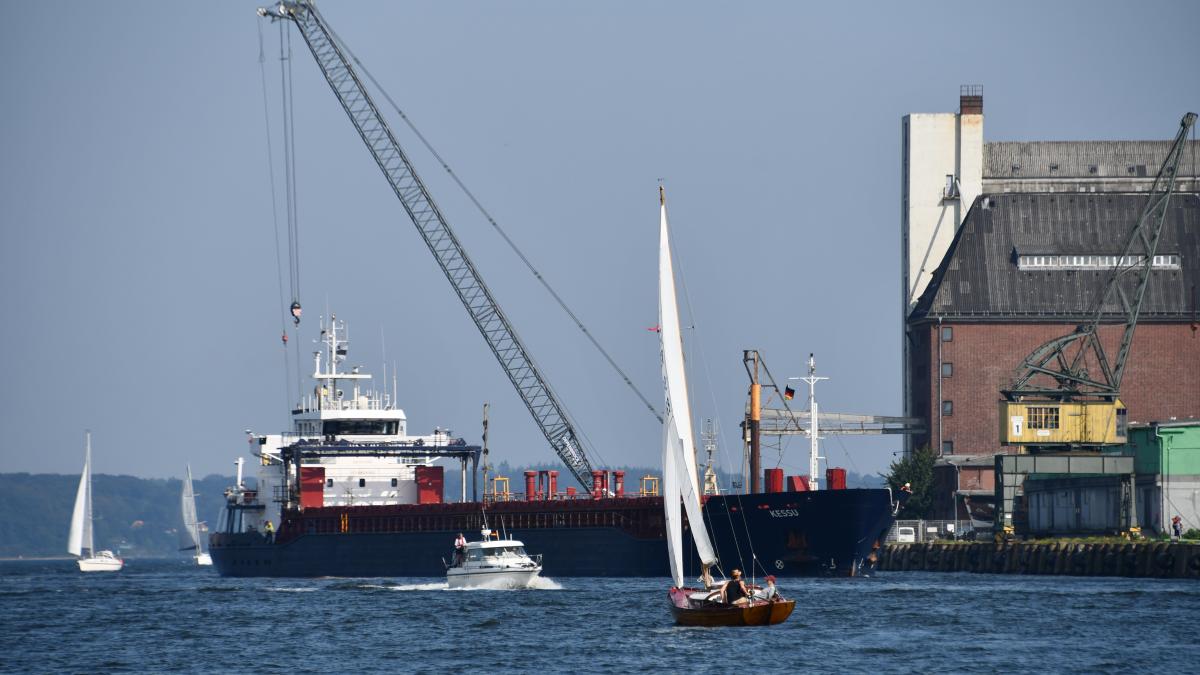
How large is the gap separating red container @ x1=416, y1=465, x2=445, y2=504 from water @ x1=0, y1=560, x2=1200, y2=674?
780 inches

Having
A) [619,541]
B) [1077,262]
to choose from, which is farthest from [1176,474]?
[1077,262]

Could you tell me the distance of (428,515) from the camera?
9969cm

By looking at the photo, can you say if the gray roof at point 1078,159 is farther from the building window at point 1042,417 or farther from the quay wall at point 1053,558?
the quay wall at point 1053,558

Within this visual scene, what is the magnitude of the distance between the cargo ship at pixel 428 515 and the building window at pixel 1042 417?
79.1 feet

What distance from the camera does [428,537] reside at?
99500mm

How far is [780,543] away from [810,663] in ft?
103

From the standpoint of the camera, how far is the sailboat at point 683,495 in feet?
200

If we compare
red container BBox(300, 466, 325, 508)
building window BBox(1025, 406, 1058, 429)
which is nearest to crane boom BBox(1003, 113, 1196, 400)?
building window BBox(1025, 406, 1058, 429)

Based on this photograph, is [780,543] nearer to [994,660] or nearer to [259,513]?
[994,660]

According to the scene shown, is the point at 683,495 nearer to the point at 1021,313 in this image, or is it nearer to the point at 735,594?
the point at 735,594

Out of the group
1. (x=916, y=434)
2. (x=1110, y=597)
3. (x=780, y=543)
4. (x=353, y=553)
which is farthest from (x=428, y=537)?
(x=916, y=434)

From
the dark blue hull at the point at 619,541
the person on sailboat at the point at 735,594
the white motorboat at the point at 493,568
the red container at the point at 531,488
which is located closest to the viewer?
the person on sailboat at the point at 735,594

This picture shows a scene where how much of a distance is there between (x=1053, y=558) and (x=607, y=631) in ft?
132

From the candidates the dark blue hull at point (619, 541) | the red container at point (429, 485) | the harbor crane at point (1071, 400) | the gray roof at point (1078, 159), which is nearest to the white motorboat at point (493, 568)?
the dark blue hull at point (619, 541)
